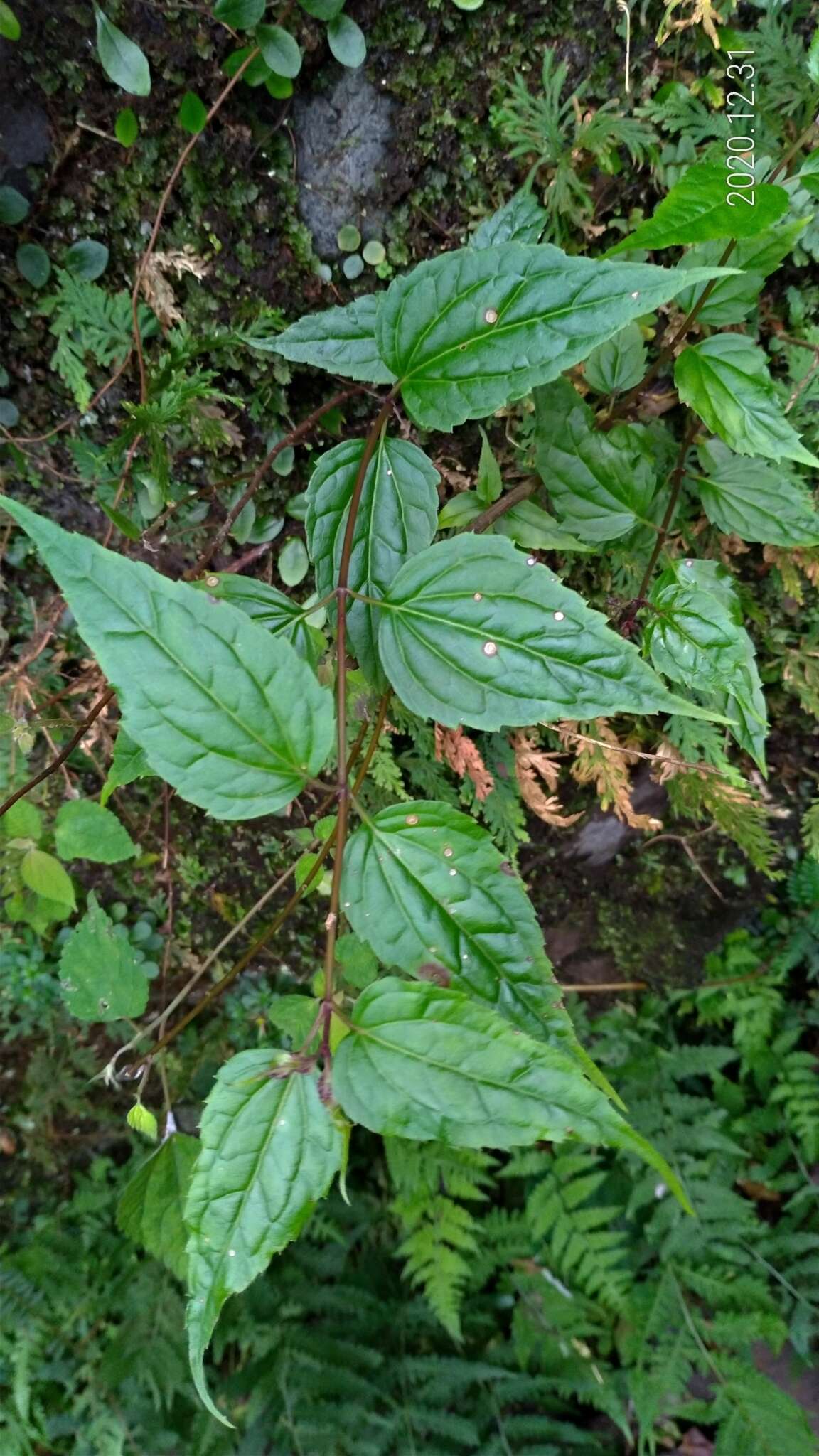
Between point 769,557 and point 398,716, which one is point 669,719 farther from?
point 398,716

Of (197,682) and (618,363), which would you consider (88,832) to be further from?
(618,363)

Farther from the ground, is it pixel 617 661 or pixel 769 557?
pixel 769 557

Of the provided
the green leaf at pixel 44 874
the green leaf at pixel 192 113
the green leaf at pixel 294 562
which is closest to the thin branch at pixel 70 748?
the green leaf at pixel 44 874

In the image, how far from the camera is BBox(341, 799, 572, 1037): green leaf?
995 mm

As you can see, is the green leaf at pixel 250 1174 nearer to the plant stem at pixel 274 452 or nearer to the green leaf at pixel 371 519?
the green leaf at pixel 371 519

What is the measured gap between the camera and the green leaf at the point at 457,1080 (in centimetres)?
79

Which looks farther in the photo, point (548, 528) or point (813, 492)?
point (813, 492)

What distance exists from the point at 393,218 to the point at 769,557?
3.28 ft

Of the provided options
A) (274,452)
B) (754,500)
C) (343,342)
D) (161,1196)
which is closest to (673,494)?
(754,500)

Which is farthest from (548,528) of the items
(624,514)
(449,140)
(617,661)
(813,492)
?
(449,140)

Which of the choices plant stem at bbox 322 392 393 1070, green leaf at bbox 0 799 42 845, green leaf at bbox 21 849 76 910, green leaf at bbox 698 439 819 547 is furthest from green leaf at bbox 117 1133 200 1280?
green leaf at bbox 698 439 819 547

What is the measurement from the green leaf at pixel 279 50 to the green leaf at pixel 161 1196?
196 centimetres

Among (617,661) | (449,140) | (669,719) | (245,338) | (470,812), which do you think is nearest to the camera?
(617,661)

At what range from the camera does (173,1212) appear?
1752 millimetres
